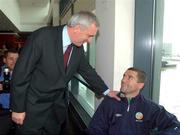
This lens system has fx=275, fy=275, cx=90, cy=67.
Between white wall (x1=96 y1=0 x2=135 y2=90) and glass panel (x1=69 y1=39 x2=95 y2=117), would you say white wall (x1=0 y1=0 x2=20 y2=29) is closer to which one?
glass panel (x1=69 y1=39 x2=95 y2=117)

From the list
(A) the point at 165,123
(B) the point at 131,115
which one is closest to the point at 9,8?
(B) the point at 131,115

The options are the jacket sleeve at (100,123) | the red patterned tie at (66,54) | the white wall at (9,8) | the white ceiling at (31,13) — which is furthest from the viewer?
the white ceiling at (31,13)

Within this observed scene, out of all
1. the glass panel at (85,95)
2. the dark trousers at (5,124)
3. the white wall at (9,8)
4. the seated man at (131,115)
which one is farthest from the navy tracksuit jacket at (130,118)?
the white wall at (9,8)

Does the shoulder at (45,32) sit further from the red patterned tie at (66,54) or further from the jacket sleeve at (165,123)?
the jacket sleeve at (165,123)

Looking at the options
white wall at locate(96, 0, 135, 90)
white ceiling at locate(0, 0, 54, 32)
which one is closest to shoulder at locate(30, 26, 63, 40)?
white wall at locate(96, 0, 135, 90)

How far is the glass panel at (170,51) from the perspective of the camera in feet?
8.63

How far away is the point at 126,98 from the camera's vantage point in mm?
2402

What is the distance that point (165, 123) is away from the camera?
2.15 metres

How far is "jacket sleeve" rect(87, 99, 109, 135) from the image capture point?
2.35 m

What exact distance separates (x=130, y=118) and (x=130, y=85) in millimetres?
287

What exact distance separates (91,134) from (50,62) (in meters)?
0.72

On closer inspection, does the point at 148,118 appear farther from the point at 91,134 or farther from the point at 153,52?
the point at 153,52

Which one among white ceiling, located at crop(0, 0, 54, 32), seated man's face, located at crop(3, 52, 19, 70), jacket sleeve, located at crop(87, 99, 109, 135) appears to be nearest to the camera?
jacket sleeve, located at crop(87, 99, 109, 135)

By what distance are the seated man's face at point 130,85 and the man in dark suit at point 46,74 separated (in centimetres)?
13
